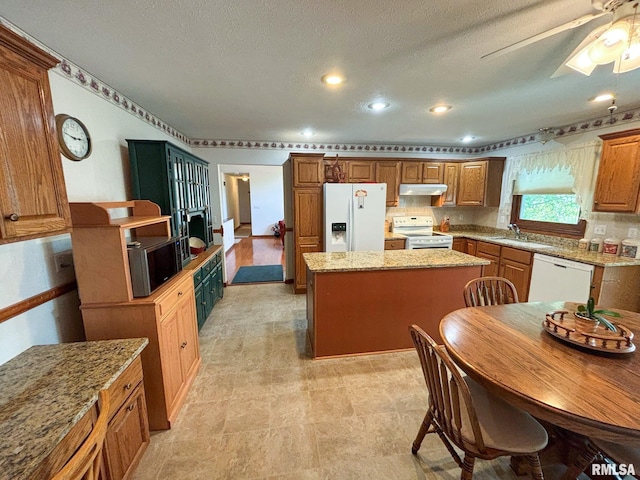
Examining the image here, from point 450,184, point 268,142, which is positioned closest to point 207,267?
point 268,142

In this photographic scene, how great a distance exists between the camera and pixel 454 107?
8.86 ft

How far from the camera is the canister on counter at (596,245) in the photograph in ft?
9.96

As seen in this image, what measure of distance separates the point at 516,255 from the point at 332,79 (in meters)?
3.35

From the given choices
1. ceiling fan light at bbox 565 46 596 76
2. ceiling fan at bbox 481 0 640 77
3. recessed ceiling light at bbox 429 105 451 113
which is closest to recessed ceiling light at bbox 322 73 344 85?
ceiling fan at bbox 481 0 640 77

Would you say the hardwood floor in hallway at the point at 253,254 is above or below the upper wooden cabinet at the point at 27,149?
below

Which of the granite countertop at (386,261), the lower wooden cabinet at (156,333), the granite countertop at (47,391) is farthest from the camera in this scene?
the granite countertop at (386,261)

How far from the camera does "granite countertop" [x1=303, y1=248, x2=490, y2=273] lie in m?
2.31

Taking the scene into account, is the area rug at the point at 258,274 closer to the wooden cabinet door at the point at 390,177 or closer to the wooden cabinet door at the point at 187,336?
the wooden cabinet door at the point at 187,336

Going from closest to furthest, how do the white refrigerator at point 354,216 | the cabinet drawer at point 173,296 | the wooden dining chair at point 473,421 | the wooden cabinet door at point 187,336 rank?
the wooden dining chair at point 473,421 → the cabinet drawer at point 173,296 → the wooden cabinet door at point 187,336 → the white refrigerator at point 354,216

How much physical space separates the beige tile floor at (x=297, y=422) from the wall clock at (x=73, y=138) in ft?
6.35

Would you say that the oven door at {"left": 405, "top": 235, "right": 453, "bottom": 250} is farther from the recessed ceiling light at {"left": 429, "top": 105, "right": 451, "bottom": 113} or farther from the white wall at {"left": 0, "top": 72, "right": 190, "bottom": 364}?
the white wall at {"left": 0, "top": 72, "right": 190, "bottom": 364}

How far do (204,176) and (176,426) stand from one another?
2.90 meters

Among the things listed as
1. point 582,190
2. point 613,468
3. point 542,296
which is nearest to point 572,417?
point 613,468

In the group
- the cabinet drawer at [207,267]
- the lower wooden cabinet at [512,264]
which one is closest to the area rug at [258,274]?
the cabinet drawer at [207,267]
